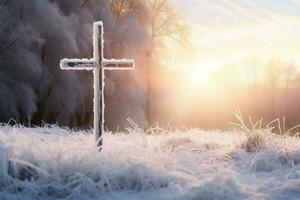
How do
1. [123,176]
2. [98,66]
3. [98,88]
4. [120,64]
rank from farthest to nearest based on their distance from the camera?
[120,64]
[98,66]
[98,88]
[123,176]

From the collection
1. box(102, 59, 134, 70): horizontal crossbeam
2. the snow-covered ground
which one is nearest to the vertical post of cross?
box(102, 59, 134, 70): horizontal crossbeam

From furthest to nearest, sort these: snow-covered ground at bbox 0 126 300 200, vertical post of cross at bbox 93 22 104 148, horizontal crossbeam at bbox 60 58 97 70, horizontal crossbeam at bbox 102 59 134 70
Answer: horizontal crossbeam at bbox 102 59 134 70 → horizontal crossbeam at bbox 60 58 97 70 → vertical post of cross at bbox 93 22 104 148 → snow-covered ground at bbox 0 126 300 200

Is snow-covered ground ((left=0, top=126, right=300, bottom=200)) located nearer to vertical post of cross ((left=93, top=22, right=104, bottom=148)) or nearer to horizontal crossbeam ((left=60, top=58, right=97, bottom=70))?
vertical post of cross ((left=93, top=22, right=104, bottom=148))

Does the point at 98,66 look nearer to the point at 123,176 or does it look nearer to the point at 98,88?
the point at 98,88

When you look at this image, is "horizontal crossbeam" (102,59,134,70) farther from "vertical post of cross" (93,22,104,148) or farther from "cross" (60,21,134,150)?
"vertical post of cross" (93,22,104,148)

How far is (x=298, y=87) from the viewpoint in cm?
7200

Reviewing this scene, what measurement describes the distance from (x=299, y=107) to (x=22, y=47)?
1910 inches

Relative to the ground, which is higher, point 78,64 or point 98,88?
point 78,64

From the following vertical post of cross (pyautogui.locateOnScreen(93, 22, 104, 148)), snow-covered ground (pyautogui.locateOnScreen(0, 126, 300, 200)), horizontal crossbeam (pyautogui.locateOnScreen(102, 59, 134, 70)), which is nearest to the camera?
snow-covered ground (pyautogui.locateOnScreen(0, 126, 300, 200))

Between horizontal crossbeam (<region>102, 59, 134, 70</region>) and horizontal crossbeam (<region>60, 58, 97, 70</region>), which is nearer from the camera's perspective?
horizontal crossbeam (<region>60, 58, 97, 70</region>)

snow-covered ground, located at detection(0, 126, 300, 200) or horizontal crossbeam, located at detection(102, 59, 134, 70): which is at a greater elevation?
horizontal crossbeam, located at detection(102, 59, 134, 70)

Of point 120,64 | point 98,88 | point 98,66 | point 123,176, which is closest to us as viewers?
point 123,176

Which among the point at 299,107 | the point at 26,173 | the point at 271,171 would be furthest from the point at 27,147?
the point at 299,107

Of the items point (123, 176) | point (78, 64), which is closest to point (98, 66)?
point (78, 64)
